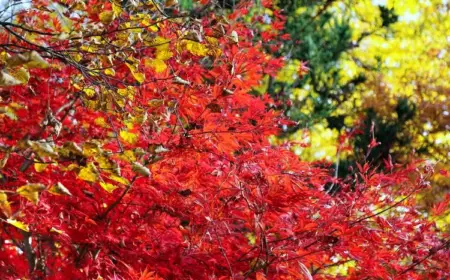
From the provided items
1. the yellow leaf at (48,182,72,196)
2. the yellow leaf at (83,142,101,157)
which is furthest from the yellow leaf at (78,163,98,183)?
the yellow leaf at (48,182,72,196)

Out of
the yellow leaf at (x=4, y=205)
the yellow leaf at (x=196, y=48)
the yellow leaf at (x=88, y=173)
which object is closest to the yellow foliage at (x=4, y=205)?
the yellow leaf at (x=4, y=205)

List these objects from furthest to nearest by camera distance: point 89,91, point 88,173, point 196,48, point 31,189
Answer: point 89,91 → point 196,48 → point 88,173 → point 31,189

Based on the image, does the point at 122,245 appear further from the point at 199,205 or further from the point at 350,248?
the point at 350,248

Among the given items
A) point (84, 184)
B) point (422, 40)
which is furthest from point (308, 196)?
point (422, 40)

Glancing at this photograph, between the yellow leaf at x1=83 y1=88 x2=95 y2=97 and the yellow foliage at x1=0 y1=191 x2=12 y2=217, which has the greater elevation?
A: the yellow foliage at x1=0 y1=191 x2=12 y2=217

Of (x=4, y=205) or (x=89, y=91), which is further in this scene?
(x=89, y=91)

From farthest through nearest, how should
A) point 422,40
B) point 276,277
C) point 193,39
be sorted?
point 422,40, point 276,277, point 193,39

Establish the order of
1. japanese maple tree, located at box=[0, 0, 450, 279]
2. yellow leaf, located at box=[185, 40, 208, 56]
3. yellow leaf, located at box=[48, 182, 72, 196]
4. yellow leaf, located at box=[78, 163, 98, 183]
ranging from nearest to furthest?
yellow leaf, located at box=[48, 182, 72, 196] → yellow leaf, located at box=[78, 163, 98, 183] → yellow leaf, located at box=[185, 40, 208, 56] → japanese maple tree, located at box=[0, 0, 450, 279]

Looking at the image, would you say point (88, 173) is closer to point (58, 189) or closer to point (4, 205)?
point (58, 189)

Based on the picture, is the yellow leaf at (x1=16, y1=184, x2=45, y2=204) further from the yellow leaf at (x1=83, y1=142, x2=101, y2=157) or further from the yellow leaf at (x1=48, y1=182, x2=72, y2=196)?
the yellow leaf at (x1=83, y1=142, x2=101, y2=157)

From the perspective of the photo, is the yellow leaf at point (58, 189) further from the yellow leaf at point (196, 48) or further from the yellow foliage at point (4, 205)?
the yellow leaf at point (196, 48)

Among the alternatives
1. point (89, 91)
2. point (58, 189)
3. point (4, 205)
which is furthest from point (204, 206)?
point (4, 205)

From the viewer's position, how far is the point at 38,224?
368cm

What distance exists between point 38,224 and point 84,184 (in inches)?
16.9
